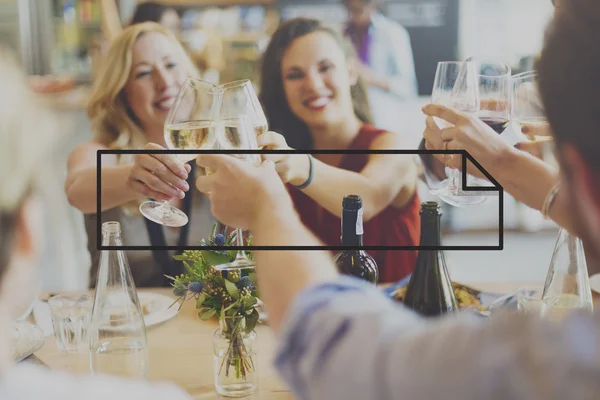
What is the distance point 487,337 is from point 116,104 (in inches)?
54.0

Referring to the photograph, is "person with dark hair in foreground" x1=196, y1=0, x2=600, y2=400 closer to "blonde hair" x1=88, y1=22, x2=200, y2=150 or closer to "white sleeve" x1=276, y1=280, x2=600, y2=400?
"white sleeve" x1=276, y1=280, x2=600, y2=400

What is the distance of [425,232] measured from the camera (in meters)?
0.89

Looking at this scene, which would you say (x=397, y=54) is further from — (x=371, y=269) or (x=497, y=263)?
(x=371, y=269)

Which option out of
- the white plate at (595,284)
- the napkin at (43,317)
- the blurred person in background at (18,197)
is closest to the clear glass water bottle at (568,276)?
the white plate at (595,284)

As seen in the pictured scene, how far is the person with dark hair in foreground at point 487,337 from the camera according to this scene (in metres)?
0.42

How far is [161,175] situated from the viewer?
97 cm

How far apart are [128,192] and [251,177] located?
0.71 metres

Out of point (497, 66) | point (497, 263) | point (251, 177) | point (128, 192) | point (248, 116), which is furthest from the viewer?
point (497, 263)

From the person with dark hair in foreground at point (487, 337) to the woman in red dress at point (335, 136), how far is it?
2.82ft

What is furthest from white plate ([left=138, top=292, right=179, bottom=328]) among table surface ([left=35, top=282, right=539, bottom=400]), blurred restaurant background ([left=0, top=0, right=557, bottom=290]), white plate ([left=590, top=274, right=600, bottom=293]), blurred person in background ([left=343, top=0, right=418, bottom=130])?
blurred restaurant background ([left=0, top=0, right=557, bottom=290])

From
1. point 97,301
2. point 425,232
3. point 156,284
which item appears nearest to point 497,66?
point 425,232

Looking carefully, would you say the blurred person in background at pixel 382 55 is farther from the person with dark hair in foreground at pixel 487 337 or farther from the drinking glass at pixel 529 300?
the person with dark hair in foreground at pixel 487 337

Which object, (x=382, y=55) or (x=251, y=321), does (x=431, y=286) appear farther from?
(x=382, y=55)

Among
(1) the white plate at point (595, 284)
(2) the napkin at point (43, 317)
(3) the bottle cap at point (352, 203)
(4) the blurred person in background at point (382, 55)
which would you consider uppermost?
(4) the blurred person in background at point (382, 55)
